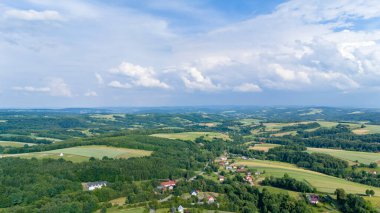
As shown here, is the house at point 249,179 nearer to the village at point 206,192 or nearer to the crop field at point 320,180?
the village at point 206,192

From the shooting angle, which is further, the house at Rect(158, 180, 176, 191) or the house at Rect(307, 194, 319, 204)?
the house at Rect(158, 180, 176, 191)

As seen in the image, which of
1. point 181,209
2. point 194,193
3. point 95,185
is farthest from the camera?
point 95,185

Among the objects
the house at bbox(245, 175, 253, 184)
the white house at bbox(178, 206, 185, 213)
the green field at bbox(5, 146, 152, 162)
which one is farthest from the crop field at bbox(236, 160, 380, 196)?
the green field at bbox(5, 146, 152, 162)

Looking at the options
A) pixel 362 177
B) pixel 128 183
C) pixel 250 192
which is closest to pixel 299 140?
pixel 362 177

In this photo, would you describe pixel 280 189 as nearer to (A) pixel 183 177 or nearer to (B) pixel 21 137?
(A) pixel 183 177

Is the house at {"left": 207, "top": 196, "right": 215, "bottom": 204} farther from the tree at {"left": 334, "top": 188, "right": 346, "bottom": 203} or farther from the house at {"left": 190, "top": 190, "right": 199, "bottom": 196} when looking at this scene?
the tree at {"left": 334, "top": 188, "right": 346, "bottom": 203}

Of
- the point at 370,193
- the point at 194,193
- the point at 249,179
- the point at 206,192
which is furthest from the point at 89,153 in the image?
the point at 370,193

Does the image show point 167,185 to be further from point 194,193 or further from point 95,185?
point 95,185

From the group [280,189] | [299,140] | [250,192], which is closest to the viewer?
[250,192]
